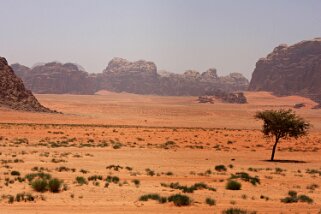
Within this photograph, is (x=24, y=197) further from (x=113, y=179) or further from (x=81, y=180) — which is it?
(x=113, y=179)

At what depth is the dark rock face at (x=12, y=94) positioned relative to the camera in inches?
4043

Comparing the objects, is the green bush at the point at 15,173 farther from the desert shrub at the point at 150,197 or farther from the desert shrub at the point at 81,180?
the desert shrub at the point at 150,197

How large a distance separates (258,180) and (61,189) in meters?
10.7

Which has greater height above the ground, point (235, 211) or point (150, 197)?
point (235, 211)

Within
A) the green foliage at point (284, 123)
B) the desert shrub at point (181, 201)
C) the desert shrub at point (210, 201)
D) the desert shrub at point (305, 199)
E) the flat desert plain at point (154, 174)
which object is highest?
the green foliage at point (284, 123)

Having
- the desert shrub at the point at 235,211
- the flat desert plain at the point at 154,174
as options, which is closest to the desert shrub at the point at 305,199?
the flat desert plain at the point at 154,174

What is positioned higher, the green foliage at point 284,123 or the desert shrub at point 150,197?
the green foliage at point 284,123

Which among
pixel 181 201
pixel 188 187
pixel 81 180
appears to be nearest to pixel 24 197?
pixel 81 180

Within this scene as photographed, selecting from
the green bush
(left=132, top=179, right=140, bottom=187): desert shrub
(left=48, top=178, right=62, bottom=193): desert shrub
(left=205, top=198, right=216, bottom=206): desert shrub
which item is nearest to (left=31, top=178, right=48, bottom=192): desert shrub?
(left=48, top=178, right=62, bottom=193): desert shrub

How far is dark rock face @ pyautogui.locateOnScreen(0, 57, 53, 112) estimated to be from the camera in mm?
102688

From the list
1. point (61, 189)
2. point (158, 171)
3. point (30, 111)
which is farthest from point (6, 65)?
point (61, 189)

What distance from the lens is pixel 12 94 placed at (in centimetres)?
10525

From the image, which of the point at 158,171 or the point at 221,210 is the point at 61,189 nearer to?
the point at 221,210

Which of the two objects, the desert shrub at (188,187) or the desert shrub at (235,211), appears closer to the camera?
the desert shrub at (235,211)
